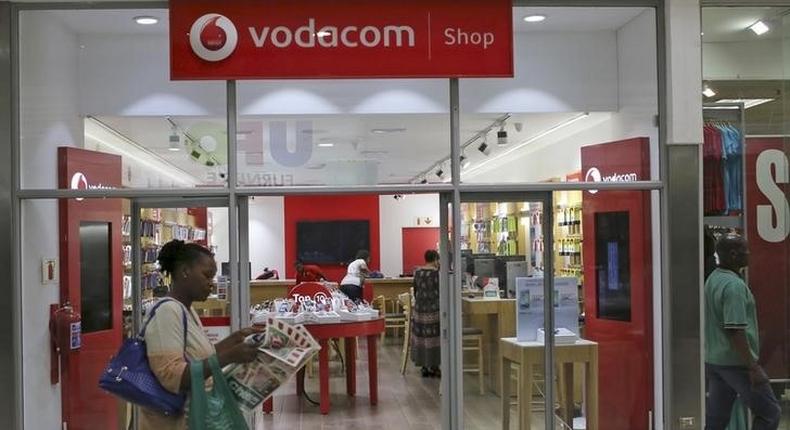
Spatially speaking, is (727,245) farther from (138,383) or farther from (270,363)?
(138,383)

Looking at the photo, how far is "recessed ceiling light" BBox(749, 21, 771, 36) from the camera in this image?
5988mm

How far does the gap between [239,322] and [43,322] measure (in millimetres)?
1300

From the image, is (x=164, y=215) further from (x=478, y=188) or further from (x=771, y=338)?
(x=771, y=338)

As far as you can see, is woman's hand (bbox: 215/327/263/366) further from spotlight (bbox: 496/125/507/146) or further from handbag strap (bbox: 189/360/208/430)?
spotlight (bbox: 496/125/507/146)

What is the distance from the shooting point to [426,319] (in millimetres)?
8797

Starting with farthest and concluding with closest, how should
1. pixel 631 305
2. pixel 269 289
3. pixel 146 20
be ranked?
pixel 269 289, pixel 631 305, pixel 146 20

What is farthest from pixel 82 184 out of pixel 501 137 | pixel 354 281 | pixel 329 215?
pixel 329 215

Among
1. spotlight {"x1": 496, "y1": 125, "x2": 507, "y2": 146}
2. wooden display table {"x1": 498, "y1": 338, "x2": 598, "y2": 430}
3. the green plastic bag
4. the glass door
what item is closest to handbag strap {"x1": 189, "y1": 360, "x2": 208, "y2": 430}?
the green plastic bag

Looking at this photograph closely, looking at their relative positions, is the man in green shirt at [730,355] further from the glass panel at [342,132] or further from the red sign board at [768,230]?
the glass panel at [342,132]

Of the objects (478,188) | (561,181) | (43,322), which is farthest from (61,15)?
(561,181)

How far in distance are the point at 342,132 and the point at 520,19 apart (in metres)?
1.41

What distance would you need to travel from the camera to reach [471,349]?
5.83 metres

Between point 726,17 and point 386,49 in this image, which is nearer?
point 386,49

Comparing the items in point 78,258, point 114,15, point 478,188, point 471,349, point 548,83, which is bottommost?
point 471,349
